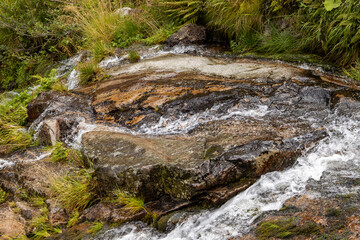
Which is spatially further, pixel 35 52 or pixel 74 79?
pixel 35 52

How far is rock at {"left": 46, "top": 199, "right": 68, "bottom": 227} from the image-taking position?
3214mm

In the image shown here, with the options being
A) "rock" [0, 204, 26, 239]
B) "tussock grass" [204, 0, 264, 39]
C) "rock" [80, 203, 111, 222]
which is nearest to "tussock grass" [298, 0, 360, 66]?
"tussock grass" [204, 0, 264, 39]

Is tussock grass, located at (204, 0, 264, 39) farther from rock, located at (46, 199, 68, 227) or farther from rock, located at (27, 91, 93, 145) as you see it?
rock, located at (46, 199, 68, 227)

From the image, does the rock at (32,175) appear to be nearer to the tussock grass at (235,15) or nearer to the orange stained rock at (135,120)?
the orange stained rock at (135,120)

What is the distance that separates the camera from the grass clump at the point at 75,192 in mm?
3339

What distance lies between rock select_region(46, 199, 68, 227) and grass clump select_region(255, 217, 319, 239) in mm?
2197

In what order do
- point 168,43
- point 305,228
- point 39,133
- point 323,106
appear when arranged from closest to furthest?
point 305,228, point 323,106, point 39,133, point 168,43

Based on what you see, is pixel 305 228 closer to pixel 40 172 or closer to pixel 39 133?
pixel 40 172

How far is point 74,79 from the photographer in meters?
6.85

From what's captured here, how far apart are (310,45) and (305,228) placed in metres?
4.43

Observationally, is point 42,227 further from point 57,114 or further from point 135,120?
point 57,114

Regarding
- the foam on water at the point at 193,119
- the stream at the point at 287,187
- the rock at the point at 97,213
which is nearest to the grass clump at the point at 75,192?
the rock at the point at 97,213

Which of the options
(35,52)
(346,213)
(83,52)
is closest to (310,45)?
(346,213)

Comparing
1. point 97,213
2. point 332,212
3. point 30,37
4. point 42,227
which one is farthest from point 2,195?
point 30,37
